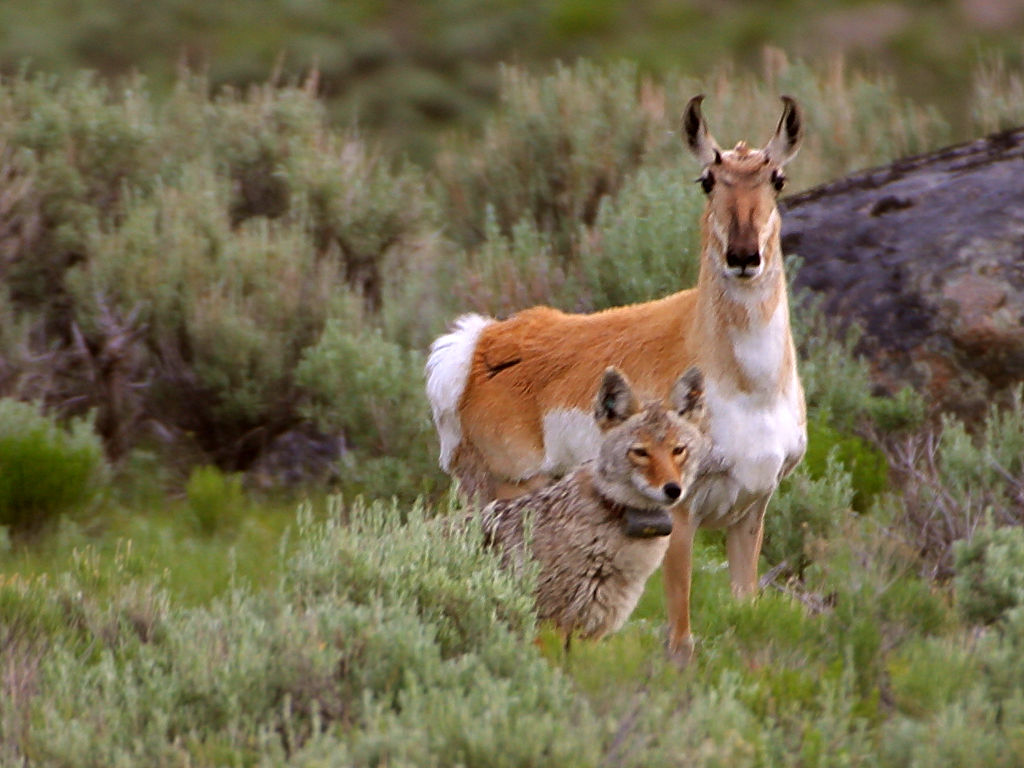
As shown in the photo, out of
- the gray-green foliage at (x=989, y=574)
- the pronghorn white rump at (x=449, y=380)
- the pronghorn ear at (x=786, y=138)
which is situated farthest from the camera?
the pronghorn white rump at (x=449, y=380)

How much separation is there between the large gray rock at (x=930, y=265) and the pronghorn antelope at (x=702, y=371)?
277cm

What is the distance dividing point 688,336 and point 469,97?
103 ft

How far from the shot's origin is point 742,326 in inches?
277

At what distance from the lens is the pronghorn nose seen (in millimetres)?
6758

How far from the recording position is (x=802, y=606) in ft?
21.1

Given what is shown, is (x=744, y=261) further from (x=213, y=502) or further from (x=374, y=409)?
(x=213, y=502)

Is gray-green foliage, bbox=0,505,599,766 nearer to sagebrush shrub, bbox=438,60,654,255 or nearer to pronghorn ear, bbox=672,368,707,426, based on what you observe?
pronghorn ear, bbox=672,368,707,426

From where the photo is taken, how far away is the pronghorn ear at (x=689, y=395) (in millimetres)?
6594

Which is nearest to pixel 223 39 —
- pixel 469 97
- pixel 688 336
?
pixel 469 97

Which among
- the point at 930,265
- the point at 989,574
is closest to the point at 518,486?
Result: the point at 989,574

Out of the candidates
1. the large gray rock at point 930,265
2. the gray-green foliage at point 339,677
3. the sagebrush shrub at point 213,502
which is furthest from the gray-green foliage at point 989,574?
the sagebrush shrub at point 213,502

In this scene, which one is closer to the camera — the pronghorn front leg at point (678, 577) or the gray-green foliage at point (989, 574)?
the gray-green foliage at point (989, 574)

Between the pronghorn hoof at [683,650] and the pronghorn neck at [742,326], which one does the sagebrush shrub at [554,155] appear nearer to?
the pronghorn neck at [742,326]

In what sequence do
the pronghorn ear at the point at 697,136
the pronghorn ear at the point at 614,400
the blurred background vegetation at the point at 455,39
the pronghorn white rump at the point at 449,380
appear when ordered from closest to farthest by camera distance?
the pronghorn ear at the point at 614,400 < the pronghorn ear at the point at 697,136 < the pronghorn white rump at the point at 449,380 < the blurred background vegetation at the point at 455,39
